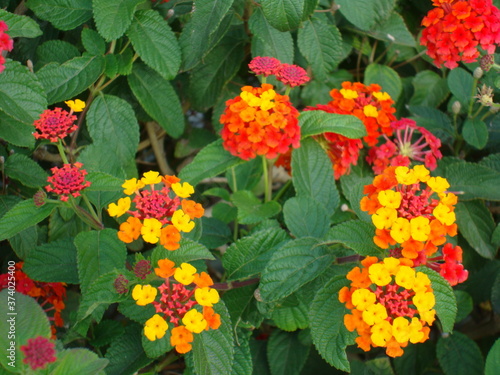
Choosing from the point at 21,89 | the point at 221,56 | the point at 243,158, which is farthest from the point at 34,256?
the point at 221,56

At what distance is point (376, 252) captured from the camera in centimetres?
125

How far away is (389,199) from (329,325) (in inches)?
11.7

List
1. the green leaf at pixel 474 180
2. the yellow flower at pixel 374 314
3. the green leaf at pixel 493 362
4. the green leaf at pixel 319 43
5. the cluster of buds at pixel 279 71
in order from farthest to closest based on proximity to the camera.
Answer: the green leaf at pixel 319 43 < the green leaf at pixel 474 180 < the cluster of buds at pixel 279 71 < the green leaf at pixel 493 362 < the yellow flower at pixel 374 314

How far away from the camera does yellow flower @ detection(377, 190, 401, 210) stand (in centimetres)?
116

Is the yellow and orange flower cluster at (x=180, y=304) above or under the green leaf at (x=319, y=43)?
under

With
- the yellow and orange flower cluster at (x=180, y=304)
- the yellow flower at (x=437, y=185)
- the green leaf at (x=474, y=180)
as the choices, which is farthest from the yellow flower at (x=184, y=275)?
the green leaf at (x=474, y=180)

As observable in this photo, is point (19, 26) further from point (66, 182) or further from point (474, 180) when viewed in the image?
point (474, 180)

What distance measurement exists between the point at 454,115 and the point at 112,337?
1.27 meters

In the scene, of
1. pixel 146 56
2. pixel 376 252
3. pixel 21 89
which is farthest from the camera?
pixel 146 56

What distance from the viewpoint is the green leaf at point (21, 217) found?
128 centimetres

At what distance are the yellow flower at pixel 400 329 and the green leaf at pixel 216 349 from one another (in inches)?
13.4

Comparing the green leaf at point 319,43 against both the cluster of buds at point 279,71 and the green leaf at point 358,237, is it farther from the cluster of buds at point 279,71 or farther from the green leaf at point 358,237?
the green leaf at point 358,237

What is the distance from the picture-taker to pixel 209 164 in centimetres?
160

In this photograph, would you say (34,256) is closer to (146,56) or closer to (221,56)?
(146,56)
